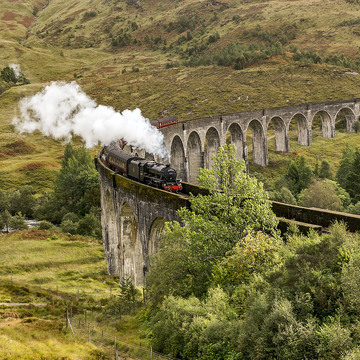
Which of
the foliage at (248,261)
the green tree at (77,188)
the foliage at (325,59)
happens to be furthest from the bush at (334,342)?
the foliage at (325,59)

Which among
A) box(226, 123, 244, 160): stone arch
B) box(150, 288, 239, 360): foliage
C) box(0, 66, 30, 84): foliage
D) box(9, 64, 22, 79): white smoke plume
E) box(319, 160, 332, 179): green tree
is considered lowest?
box(150, 288, 239, 360): foliage

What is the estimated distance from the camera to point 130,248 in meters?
37.3

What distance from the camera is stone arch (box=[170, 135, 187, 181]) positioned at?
67.4 meters

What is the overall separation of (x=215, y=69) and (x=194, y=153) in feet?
273

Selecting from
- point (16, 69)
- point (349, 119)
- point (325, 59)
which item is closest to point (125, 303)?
point (349, 119)

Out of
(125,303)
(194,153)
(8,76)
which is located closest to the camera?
(125,303)

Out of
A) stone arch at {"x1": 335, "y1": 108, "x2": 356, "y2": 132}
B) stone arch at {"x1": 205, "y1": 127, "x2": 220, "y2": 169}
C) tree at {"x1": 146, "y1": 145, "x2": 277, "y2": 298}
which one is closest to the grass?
tree at {"x1": 146, "y1": 145, "x2": 277, "y2": 298}

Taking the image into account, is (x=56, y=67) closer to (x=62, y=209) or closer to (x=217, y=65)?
(x=217, y=65)

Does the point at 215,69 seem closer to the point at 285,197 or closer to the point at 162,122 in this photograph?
the point at 162,122

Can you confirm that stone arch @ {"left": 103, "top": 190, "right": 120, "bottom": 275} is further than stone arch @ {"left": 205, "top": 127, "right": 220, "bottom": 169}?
No

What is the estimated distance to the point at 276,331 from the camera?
533 inches

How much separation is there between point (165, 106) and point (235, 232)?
103100 millimetres

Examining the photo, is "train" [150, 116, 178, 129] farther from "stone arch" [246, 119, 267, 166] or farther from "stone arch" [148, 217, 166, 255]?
"stone arch" [148, 217, 166, 255]

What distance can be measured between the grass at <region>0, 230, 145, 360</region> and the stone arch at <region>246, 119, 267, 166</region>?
4166cm
